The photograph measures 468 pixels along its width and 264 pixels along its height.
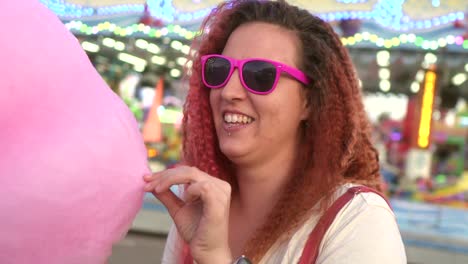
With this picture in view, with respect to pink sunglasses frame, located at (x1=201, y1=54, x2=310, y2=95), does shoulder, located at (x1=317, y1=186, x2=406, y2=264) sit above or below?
below

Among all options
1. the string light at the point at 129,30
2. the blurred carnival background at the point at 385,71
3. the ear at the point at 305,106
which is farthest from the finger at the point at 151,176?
the string light at the point at 129,30

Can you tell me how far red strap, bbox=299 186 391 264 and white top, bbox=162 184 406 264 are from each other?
0.01m

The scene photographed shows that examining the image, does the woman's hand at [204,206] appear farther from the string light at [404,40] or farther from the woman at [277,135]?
the string light at [404,40]

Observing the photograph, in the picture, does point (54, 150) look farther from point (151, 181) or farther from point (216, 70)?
point (216, 70)

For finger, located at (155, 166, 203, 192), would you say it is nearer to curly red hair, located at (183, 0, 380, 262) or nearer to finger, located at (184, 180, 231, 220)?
finger, located at (184, 180, 231, 220)

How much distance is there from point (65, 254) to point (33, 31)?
456 mm

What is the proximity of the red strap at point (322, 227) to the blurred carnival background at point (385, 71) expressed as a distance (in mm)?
495

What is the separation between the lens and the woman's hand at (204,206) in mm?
1089

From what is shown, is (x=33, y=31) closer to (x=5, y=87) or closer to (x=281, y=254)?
(x=5, y=87)

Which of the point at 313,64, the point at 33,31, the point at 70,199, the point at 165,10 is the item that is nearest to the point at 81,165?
the point at 70,199

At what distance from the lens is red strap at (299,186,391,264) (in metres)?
1.13

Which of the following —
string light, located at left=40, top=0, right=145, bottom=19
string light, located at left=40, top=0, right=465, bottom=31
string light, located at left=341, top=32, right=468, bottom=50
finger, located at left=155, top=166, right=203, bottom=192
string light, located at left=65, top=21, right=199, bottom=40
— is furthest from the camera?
string light, located at left=65, top=21, right=199, bottom=40

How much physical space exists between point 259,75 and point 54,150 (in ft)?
1.66

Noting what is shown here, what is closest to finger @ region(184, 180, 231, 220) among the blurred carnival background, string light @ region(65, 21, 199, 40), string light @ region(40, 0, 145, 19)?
the blurred carnival background
